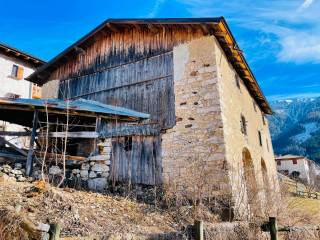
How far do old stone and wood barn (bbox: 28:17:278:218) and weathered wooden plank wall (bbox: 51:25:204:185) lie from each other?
4 centimetres

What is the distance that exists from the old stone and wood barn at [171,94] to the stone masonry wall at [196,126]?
0.11 ft

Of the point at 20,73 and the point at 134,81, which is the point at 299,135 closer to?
the point at 20,73

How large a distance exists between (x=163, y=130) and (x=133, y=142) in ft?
4.05

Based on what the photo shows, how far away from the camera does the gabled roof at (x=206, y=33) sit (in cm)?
1062

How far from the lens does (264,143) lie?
17344 millimetres

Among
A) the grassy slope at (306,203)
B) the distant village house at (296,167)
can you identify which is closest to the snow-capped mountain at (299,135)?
the distant village house at (296,167)

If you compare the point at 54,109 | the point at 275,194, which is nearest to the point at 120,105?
the point at 54,109

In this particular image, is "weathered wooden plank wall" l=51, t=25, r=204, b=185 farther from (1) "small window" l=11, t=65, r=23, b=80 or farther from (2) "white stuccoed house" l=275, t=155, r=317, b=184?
(2) "white stuccoed house" l=275, t=155, r=317, b=184

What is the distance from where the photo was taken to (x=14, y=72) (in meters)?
23.7

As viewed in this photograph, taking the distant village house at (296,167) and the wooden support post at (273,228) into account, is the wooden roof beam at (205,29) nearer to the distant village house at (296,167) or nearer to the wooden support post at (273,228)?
the wooden support post at (273,228)

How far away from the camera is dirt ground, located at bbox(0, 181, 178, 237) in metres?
5.21

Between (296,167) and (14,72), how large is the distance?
46518 mm

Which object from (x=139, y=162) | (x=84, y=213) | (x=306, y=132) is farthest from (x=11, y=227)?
(x=306, y=132)

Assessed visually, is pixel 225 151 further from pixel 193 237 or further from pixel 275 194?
pixel 193 237
